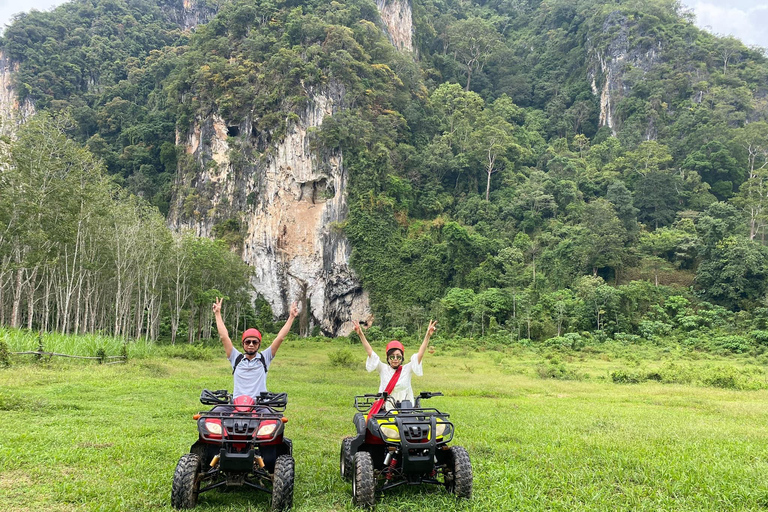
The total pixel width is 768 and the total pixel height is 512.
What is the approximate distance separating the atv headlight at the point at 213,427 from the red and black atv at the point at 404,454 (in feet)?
4.12

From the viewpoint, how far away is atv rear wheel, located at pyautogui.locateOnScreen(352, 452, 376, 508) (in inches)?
160

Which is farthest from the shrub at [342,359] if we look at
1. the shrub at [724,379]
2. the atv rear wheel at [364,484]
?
the atv rear wheel at [364,484]

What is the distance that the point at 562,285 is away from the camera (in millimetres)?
35594

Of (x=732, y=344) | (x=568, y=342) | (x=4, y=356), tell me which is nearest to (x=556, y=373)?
(x=568, y=342)

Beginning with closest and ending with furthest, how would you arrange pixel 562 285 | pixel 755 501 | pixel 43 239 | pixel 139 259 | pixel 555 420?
1. pixel 755 501
2. pixel 555 420
3. pixel 43 239
4. pixel 139 259
5. pixel 562 285

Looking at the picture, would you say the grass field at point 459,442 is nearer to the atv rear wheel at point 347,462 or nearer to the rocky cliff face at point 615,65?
the atv rear wheel at point 347,462

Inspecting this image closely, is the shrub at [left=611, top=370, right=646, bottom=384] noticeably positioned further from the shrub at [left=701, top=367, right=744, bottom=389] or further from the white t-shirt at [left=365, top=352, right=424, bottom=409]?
the white t-shirt at [left=365, top=352, right=424, bottom=409]

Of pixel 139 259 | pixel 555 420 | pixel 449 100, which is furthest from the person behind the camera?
pixel 449 100

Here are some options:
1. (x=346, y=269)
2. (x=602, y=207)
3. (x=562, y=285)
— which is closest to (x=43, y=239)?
(x=346, y=269)

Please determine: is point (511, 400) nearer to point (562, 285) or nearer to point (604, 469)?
point (604, 469)

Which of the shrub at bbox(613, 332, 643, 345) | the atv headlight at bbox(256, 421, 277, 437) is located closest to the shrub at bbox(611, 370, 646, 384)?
the shrub at bbox(613, 332, 643, 345)

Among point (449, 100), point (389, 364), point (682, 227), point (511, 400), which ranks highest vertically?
point (449, 100)

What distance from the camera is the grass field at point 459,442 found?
433cm

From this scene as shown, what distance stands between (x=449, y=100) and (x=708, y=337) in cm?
3406
